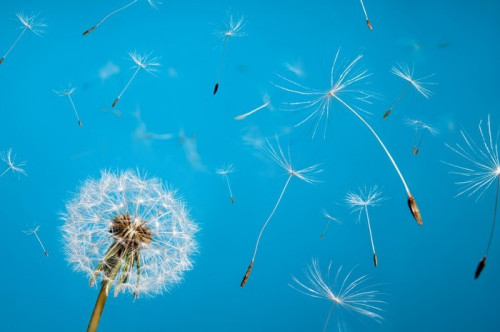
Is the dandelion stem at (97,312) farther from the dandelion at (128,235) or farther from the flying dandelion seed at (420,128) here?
the flying dandelion seed at (420,128)

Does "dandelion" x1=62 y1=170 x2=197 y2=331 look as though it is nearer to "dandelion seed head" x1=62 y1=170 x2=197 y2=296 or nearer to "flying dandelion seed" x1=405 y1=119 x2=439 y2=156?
"dandelion seed head" x1=62 y1=170 x2=197 y2=296

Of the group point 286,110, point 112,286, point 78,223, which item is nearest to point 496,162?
point 286,110

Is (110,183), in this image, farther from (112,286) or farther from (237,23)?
(237,23)

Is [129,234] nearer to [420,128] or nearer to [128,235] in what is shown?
[128,235]

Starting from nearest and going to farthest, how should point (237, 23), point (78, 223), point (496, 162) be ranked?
point (496, 162) → point (78, 223) → point (237, 23)

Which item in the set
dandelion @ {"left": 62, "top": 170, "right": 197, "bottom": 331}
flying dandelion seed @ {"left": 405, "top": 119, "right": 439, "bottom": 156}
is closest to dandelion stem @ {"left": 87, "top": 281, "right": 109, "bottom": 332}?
dandelion @ {"left": 62, "top": 170, "right": 197, "bottom": 331}

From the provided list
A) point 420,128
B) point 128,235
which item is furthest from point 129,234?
point 420,128
